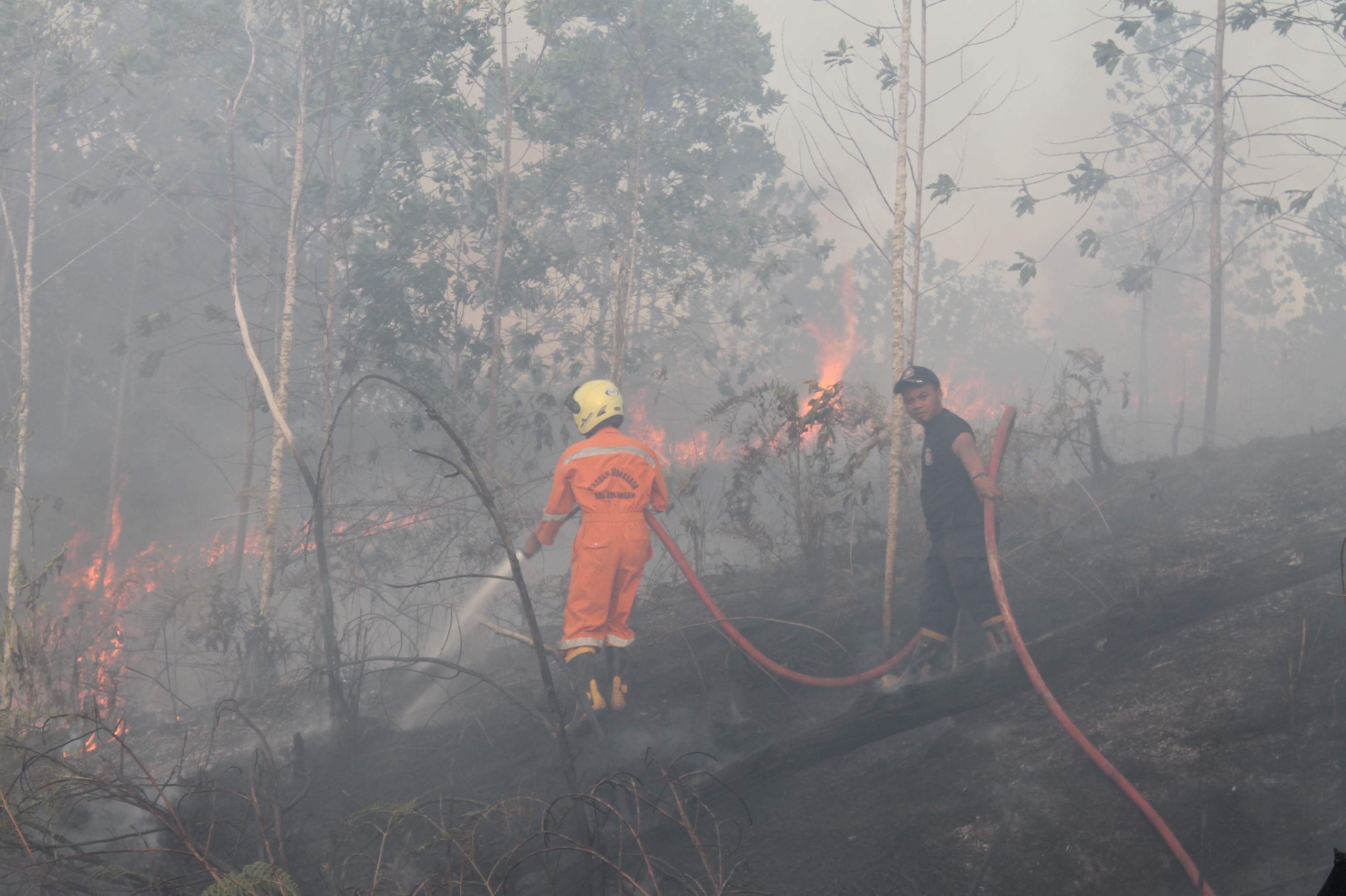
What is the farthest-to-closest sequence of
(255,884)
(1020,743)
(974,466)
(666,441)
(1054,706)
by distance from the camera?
(666,441) < (974,466) < (1020,743) < (1054,706) < (255,884)

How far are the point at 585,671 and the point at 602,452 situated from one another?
1.50 metres

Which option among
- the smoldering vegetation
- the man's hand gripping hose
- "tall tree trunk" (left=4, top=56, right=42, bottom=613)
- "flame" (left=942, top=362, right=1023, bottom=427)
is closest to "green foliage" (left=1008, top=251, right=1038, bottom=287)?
the smoldering vegetation

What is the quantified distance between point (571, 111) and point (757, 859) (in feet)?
38.1

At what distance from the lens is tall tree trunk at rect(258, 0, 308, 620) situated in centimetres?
878

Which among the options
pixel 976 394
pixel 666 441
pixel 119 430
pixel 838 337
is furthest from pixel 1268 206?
pixel 976 394

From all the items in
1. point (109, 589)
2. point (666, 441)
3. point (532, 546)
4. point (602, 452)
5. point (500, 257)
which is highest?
point (500, 257)

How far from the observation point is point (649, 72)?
48.0ft

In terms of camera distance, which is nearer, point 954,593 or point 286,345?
point 954,593

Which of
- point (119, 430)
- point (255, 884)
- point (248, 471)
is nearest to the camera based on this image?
point (255, 884)

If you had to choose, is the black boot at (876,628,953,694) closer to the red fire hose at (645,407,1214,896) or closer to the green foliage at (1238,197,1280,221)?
the red fire hose at (645,407,1214,896)

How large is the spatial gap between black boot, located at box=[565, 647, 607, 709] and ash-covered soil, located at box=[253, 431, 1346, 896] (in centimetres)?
20

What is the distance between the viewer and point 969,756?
406 centimetres

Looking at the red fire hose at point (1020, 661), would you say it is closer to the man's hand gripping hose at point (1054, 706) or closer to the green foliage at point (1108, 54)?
the man's hand gripping hose at point (1054, 706)

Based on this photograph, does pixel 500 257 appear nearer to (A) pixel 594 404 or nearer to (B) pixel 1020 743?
(A) pixel 594 404
